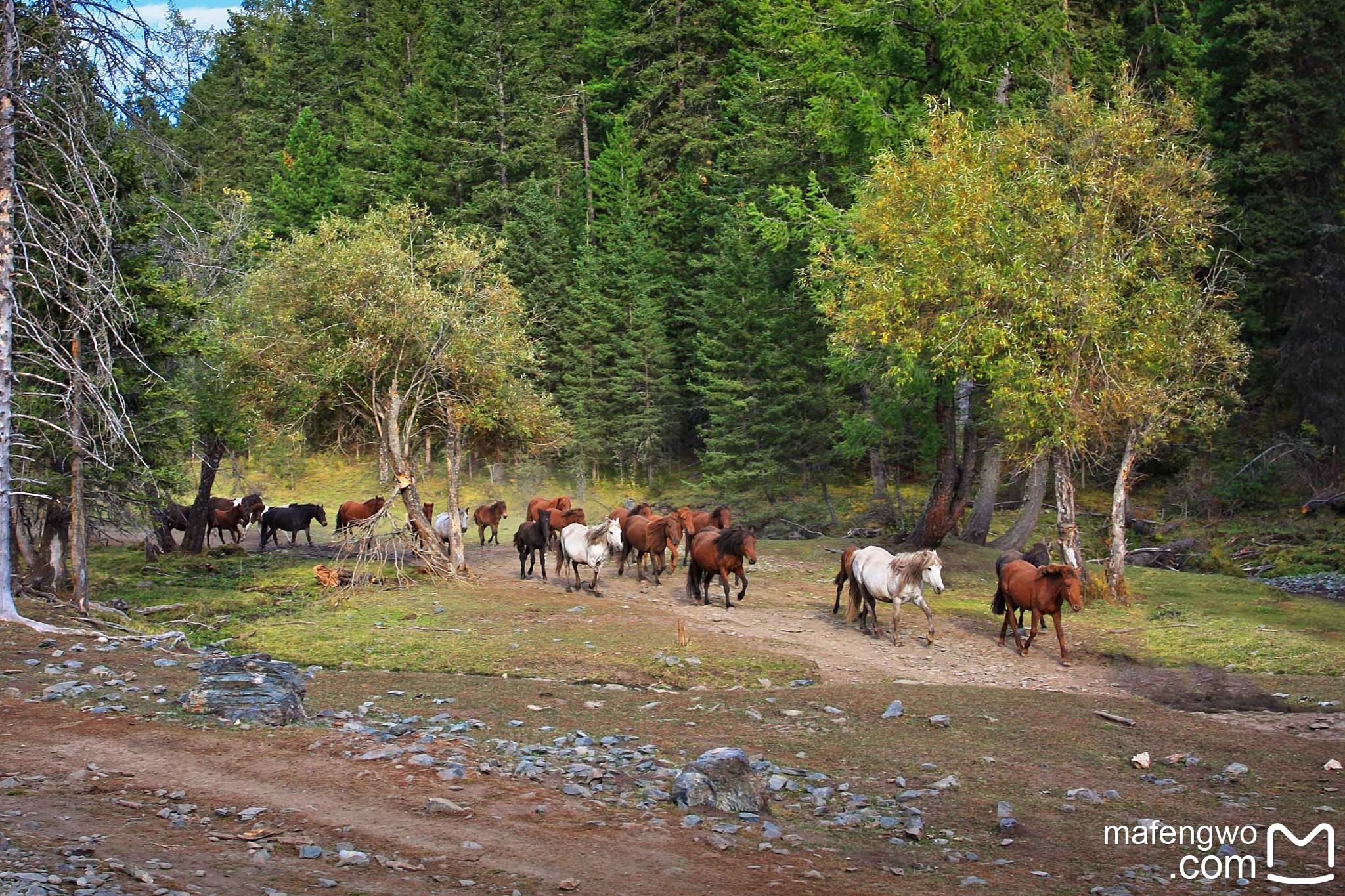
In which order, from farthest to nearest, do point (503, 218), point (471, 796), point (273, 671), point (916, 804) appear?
point (503, 218), point (273, 671), point (916, 804), point (471, 796)

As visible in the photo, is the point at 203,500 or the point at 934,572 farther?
the point at 203,500

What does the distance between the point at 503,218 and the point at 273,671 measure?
44.8 meters

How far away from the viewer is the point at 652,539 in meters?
23.5

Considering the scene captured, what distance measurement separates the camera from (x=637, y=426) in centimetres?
4619

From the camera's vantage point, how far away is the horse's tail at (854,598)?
18.8 meters

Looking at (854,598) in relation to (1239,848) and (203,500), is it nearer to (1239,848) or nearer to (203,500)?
(1239,848)

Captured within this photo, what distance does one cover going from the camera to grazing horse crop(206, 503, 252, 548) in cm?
3209

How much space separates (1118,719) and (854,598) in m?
7.18

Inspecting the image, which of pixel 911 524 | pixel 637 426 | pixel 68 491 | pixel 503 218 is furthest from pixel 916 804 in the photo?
pixel 503 218

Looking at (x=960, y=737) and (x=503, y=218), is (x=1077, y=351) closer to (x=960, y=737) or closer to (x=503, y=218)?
(x=960, y=737)

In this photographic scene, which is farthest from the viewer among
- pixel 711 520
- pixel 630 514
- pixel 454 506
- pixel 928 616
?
pixel 630 514

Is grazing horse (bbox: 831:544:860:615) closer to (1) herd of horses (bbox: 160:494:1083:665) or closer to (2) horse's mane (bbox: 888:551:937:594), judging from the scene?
(1) herd of horses (bbox: 160:494:1083:665)

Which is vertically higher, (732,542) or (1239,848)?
(732,542)

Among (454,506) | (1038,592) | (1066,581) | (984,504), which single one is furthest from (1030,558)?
(454,506)
